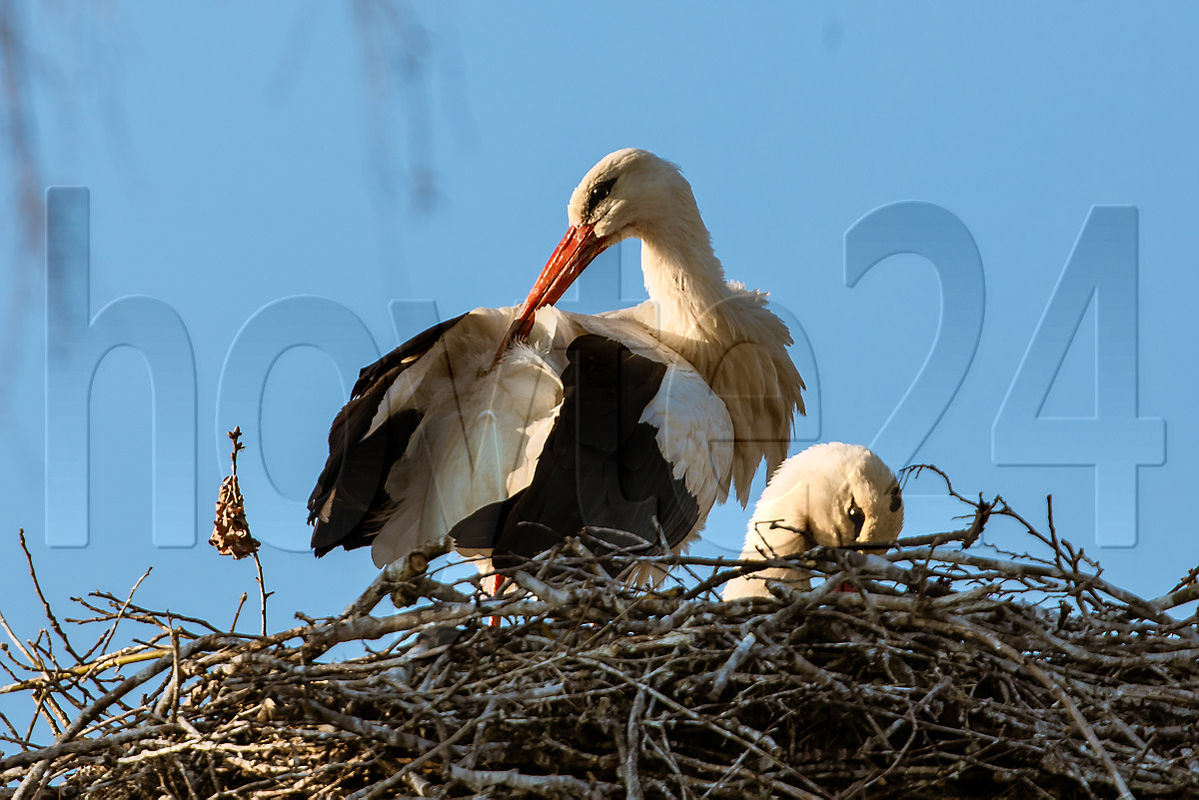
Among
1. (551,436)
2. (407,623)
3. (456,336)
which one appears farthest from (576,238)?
(407,623)

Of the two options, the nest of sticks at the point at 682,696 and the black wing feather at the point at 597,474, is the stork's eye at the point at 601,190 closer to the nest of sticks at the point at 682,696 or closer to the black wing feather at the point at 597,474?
the black wing feather at the point at 597,474

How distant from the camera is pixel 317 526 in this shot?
3.63 meters

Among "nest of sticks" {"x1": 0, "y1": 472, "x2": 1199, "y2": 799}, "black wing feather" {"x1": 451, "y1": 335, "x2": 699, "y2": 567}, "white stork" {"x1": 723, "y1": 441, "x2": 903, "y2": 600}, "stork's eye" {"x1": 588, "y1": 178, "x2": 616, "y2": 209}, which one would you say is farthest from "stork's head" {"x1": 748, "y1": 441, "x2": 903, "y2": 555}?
"stork's eye" {"x1": 588, "y1": 178, "x2": 616, "y2": 209}

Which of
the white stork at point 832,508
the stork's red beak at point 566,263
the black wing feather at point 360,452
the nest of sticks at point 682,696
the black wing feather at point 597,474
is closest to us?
the nest of sticks at point 682,696

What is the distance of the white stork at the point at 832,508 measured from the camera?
11.2 feet

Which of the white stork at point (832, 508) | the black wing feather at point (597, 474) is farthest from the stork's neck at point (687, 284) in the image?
the white stork at point (832, 508)

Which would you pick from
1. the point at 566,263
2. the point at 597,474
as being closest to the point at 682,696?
the point at 597,474

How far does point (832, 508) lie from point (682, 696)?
47.5 inches

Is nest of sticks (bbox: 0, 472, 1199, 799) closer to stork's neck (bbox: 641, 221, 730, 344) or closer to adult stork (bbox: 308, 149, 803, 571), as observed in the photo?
adult stork (bbox: 308, 149, 803, 571)

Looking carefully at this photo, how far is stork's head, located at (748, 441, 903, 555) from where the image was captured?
344 cm

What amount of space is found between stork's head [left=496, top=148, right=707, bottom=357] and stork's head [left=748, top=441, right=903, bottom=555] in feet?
3.46

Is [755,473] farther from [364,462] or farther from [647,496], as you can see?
[364,462]

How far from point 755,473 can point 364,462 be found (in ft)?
4.53

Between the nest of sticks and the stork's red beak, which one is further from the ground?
the stork's red beak
